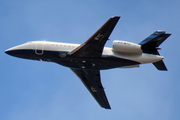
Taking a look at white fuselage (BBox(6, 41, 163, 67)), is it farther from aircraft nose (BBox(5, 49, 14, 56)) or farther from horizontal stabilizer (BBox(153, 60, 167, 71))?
aircraft nose (BBox(5, 49, 14, 56))

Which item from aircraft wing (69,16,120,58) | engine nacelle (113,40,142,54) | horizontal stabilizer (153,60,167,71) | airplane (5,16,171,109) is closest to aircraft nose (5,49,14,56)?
airplane (5,16,171,109)

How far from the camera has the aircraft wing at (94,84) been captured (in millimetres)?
52938

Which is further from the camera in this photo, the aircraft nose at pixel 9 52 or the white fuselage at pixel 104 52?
the aircraft nose at pixel 9 52

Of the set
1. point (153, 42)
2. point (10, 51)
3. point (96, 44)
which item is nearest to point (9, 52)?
point (10, 51)

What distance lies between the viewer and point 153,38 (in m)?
47.3

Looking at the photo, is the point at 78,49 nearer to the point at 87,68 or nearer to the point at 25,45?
the point at 87,68

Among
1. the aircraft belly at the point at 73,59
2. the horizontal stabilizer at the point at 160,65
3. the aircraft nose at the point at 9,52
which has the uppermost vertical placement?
the aircraft nose at the point at 9,52

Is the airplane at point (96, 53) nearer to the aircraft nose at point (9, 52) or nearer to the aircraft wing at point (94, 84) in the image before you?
the aircraft nose at point (9, 52)

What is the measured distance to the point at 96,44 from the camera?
46.5m

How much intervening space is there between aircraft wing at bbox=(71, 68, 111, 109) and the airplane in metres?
3.03

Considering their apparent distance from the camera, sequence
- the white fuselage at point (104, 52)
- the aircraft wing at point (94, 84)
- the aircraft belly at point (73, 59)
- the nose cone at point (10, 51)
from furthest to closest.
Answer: the aircraft wing at point (94, 84), the nose cone at point (10, 51), the white fuselage at point (104, 52), the aircraft belly at point (73, 59)

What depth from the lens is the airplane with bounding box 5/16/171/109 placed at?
1847 inches

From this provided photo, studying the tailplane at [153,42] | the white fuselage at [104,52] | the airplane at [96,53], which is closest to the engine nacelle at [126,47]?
the airplane at [96,53]

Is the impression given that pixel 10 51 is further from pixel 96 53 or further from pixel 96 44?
pixel 96 44
